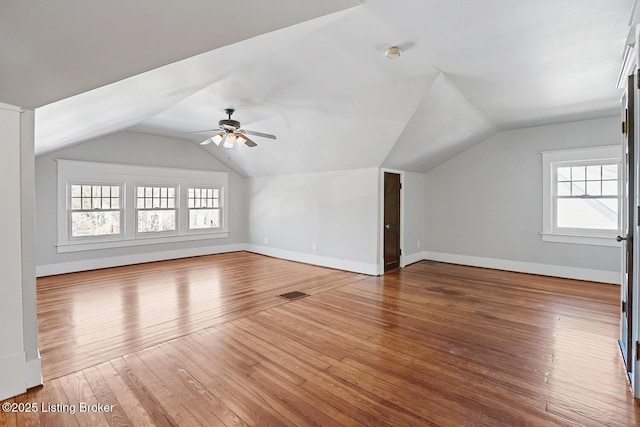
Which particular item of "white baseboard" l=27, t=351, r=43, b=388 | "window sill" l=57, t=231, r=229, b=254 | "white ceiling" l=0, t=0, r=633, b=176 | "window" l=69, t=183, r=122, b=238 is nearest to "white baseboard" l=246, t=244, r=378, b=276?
"window sill" l=57, t=231, r=229, b=254

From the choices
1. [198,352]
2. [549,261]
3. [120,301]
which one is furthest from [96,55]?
[549,261]

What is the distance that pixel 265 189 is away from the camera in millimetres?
7797

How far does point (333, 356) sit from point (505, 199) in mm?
5045

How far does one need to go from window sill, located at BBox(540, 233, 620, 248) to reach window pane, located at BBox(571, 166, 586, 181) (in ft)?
3.24

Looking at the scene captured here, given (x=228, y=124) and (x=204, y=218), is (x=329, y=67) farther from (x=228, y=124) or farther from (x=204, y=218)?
(x=204, y=218)

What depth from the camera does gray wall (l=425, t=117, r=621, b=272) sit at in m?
5.12

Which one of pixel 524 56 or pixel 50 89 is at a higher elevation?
pixel 524 56

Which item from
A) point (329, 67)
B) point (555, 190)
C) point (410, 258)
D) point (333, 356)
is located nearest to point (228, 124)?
point (329, 67)

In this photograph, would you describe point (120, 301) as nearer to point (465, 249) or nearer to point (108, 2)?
point (108, 2)

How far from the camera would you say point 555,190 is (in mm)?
5426

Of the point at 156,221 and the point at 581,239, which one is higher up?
the point at 156,221

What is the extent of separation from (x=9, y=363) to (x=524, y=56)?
4925 mm

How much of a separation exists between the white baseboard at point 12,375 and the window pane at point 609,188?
24.6ft

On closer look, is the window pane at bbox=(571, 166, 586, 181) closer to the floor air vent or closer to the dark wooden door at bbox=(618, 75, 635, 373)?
the dark wooden door at bbox=(618, 75, 635, 373)
